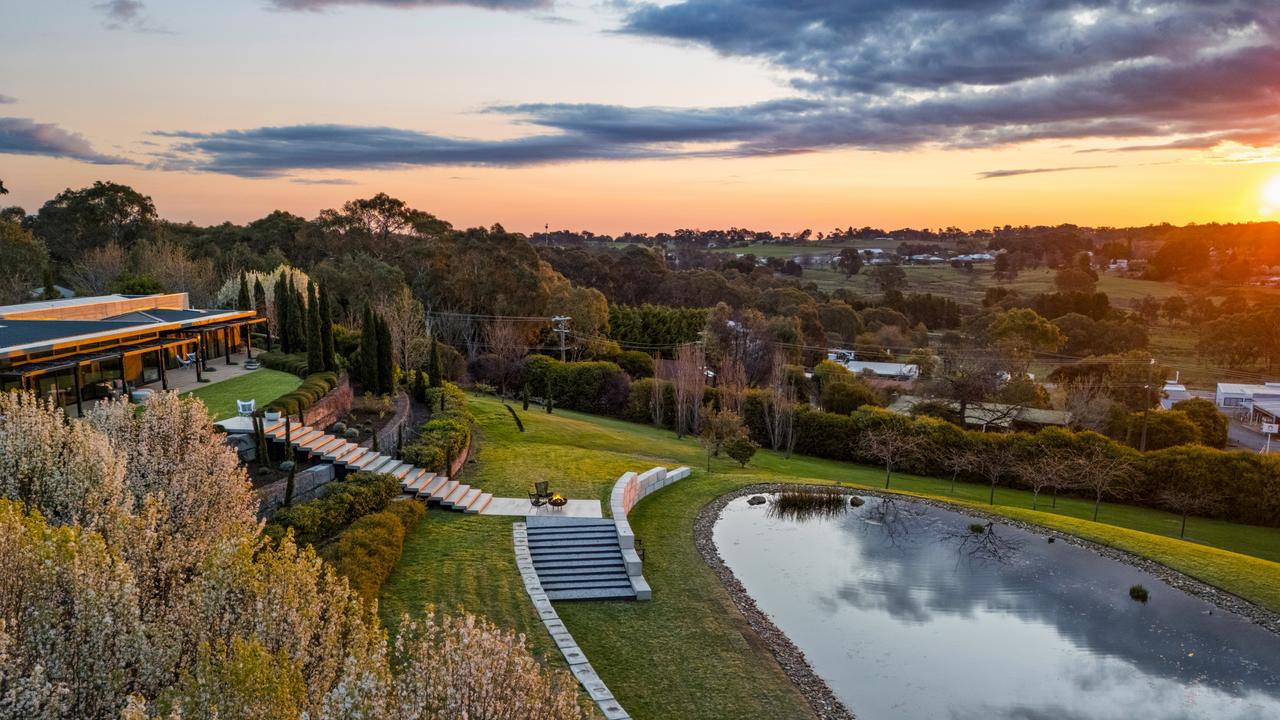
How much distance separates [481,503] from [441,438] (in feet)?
11.1

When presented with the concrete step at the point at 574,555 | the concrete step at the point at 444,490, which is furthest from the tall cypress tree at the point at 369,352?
the concrete step at the point at 574,555

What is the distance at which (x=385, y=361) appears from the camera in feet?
96.2

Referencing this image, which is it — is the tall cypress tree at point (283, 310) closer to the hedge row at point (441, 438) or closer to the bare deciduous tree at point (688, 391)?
the hedge row at point (441, 438)

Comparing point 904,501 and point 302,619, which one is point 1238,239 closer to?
point 904,501

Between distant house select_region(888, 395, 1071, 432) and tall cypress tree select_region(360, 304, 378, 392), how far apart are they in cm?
2811

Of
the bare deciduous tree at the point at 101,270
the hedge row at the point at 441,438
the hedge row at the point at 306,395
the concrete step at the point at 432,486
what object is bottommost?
the concrete step at the point at 432,486

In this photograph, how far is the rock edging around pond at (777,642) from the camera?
1347cm

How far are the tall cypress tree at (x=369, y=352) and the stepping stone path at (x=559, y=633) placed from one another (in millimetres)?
12170

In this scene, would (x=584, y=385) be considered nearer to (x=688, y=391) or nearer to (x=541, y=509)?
(x=688, y=391)

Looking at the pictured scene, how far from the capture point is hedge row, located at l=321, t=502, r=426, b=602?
48.0ft

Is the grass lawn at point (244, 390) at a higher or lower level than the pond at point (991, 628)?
higher

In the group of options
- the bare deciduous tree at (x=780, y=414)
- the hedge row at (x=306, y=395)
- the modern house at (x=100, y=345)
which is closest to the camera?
the modern house at (x=100, y=345)

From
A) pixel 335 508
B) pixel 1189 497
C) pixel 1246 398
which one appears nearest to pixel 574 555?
pixel 335 508

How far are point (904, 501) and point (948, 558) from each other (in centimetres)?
567
